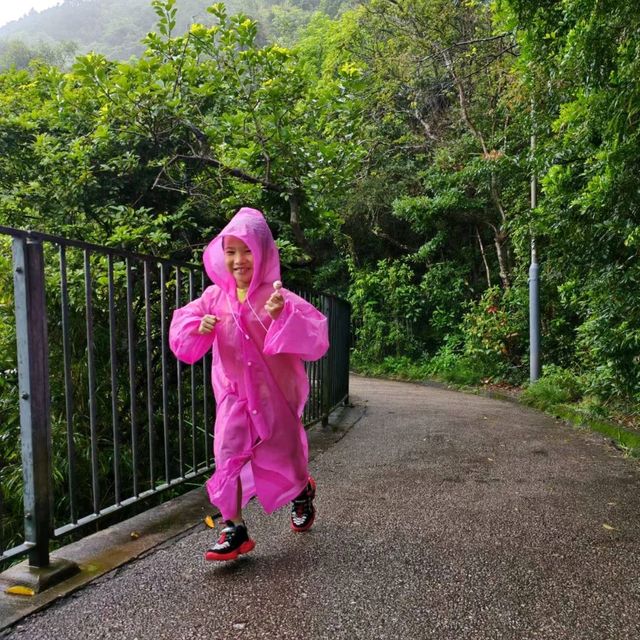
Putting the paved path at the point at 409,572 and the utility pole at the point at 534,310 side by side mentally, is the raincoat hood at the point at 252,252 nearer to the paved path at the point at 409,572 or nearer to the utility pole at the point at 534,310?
the paved path at the point at 409,572

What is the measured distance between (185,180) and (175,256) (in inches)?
34.6

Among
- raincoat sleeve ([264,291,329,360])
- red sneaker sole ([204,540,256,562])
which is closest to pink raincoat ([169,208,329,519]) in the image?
raincoat sleeve ([264,291,329,360])

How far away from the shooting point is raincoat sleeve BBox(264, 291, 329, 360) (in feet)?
8.13

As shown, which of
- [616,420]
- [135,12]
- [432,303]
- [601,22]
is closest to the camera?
[601,22]

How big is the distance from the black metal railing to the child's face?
21.4 inches

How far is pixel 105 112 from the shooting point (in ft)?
16.7

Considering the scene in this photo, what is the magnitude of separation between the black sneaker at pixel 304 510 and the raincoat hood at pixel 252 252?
3.45 ft

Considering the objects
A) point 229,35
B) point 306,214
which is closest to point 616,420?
point 306,214

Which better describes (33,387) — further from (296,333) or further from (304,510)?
(304,510)

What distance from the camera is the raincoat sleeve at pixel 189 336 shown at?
258cm

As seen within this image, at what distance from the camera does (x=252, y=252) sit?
2598 millimetres

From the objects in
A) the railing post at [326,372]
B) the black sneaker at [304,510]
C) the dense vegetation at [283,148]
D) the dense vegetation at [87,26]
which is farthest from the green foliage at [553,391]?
the dense vegetation at [87,26]

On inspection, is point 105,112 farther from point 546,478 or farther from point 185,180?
point 546,478

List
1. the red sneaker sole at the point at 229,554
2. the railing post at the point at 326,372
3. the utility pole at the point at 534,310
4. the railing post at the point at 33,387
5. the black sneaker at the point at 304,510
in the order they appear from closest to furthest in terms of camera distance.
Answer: the railing post at the point at 33,387, the red sneaker sole at the point at 229,554, the black sneaker at the point at 304,510, the railing post at the point at 326,372, the utility pole at the point at 534,310
